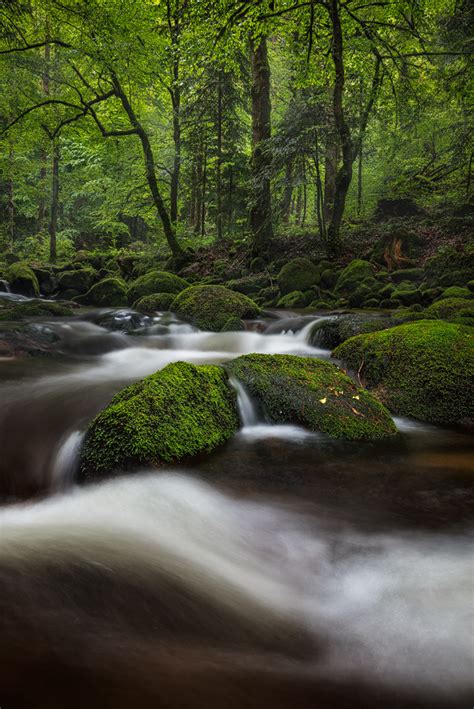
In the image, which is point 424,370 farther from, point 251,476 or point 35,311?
point 35,311

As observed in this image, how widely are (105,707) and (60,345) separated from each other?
6900mm

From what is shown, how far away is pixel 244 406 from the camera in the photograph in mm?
4137

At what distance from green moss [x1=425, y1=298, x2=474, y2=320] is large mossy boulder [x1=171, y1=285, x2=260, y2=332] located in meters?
3.96

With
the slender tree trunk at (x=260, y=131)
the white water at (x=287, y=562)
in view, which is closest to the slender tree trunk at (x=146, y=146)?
the slender tree trunk at (x=260, y=131)

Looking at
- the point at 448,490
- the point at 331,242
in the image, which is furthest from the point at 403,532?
the point at 331,242

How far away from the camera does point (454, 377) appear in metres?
4.40

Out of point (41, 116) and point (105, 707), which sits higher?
point (41, 116)

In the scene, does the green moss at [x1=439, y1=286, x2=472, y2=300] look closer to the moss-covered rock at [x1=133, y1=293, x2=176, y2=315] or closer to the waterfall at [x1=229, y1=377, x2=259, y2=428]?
the moss-covered rock at [x1=133, y1=293, x2=176, y2=315]

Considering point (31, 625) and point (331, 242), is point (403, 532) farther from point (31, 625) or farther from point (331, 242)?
point (331, 242)

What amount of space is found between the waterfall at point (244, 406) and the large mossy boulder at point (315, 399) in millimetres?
62

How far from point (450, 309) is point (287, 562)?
6.15 metres

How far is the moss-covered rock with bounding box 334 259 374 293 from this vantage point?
11398 millimetres

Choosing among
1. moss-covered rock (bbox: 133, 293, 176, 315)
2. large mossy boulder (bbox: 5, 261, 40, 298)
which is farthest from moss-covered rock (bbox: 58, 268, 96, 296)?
moss-covered rock (bbox: 133, 293, 176, 315)

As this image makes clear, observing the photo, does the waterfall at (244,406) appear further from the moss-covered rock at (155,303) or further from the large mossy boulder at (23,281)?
the large mossy boulder at (23,281)
